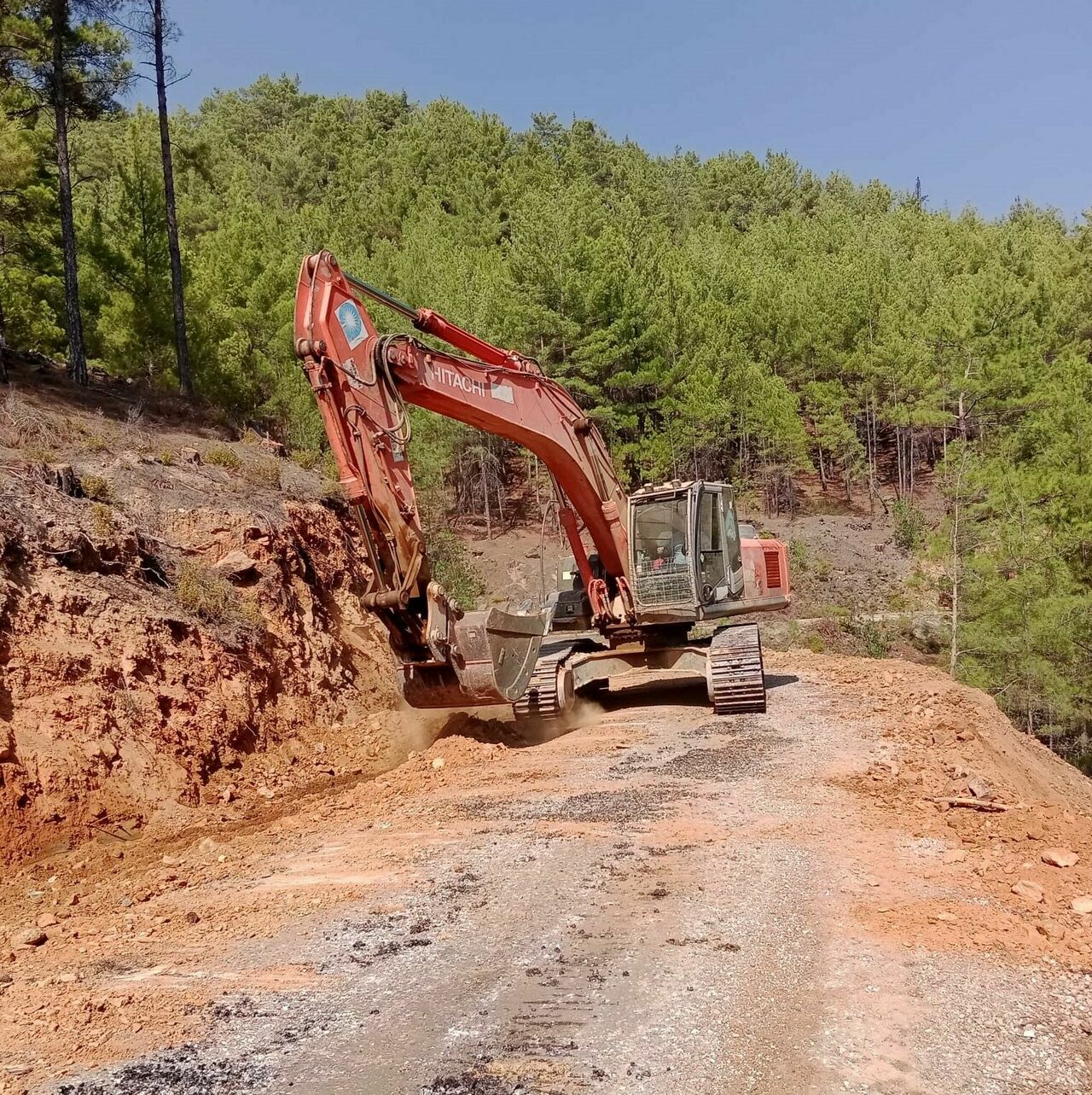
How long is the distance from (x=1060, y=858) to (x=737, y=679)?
17.1ft

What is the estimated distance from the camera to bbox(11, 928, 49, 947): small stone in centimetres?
547

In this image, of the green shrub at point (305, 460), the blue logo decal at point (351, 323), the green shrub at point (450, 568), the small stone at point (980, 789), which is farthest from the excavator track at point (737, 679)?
the green shrub at point (450, 568)

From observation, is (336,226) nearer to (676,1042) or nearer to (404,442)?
(404,442)

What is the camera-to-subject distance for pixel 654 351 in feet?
112

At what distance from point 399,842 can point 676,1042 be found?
11.3 ft

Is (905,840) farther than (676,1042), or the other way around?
(905,840)

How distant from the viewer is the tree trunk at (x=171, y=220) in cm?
1955

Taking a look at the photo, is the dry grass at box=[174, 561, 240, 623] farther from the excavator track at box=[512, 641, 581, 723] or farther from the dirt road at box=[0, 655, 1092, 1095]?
the excavator track at box=[512, 641, 581, 723]

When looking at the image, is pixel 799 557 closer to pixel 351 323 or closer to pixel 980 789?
pixel 980 789

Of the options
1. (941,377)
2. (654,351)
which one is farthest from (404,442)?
(941,377)

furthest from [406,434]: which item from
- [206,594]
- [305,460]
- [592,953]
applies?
[305,460]

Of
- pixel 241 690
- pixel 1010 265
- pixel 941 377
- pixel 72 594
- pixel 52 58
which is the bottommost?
pixel 241 690

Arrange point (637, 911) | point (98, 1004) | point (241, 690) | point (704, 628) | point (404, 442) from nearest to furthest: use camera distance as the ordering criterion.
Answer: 1. point (98, 1004)
2. point (637, 911)
3. point (404, 442)
4. point (241, 690)
5. point (704, 628)

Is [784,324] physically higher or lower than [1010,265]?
lower
